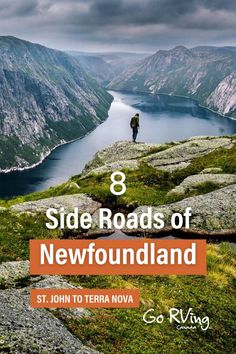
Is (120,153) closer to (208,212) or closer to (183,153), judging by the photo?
(183,153)

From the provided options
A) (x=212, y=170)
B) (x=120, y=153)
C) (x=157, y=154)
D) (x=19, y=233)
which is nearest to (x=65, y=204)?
(x=19, y=233)

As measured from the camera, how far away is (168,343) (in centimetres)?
2153

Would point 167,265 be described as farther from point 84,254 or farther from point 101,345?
point 101,345

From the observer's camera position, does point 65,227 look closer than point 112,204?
Yes

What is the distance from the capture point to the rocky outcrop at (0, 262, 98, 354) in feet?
58.1

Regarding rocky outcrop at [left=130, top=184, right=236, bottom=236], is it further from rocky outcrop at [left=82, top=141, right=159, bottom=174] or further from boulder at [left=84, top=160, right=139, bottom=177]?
rocky outcrop at [left=82, top=141, right=159, bottom=174]

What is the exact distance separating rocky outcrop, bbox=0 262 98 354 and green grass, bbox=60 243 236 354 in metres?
0.93

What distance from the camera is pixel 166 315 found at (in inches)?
958

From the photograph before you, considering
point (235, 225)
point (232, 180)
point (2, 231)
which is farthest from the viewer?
point (232, 180)

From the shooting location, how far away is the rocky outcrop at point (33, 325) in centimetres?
1770

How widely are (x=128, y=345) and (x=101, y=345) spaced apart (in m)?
1.42

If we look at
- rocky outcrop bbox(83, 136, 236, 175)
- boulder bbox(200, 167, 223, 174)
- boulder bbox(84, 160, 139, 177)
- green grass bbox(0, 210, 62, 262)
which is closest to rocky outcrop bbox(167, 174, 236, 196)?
boulder bbox(200, 167, 223, 174)

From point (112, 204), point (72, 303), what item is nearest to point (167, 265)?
point (72, 303)

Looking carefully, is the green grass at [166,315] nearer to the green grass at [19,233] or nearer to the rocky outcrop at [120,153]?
the green grass at [19,233]
